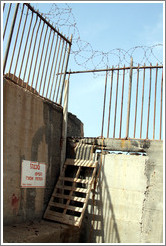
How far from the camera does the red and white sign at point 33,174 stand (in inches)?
255

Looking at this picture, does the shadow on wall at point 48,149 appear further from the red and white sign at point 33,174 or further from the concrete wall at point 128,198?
the concrete wall at point 128,198

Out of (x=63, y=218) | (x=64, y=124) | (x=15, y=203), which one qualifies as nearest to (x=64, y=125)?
(x=64, y=124)

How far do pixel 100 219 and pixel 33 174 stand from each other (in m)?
2.28

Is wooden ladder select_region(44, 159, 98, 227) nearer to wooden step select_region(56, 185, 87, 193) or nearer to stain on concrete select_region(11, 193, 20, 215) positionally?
wooden step select_region(56, 185, 87, 193)

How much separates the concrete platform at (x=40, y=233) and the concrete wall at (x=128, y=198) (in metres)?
0.76

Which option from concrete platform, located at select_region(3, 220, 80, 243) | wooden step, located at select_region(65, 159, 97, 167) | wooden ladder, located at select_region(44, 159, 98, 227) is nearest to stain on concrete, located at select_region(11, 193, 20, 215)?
concrete platform, located at select_region(3, 220, 80, 243)

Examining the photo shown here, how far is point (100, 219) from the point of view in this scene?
7.22 meters

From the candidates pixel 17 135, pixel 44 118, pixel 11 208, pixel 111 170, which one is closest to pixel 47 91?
pixel 44 118

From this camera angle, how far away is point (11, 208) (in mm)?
6016

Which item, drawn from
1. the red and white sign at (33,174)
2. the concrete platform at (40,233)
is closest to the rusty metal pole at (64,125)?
the red and white sign at (33,174)

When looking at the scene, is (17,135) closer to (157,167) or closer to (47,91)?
(47,91)

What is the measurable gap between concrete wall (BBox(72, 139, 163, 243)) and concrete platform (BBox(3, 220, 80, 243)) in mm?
755

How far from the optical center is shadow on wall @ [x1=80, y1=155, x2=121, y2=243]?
7.01 meters

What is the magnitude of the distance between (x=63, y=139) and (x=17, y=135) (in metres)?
2.01
